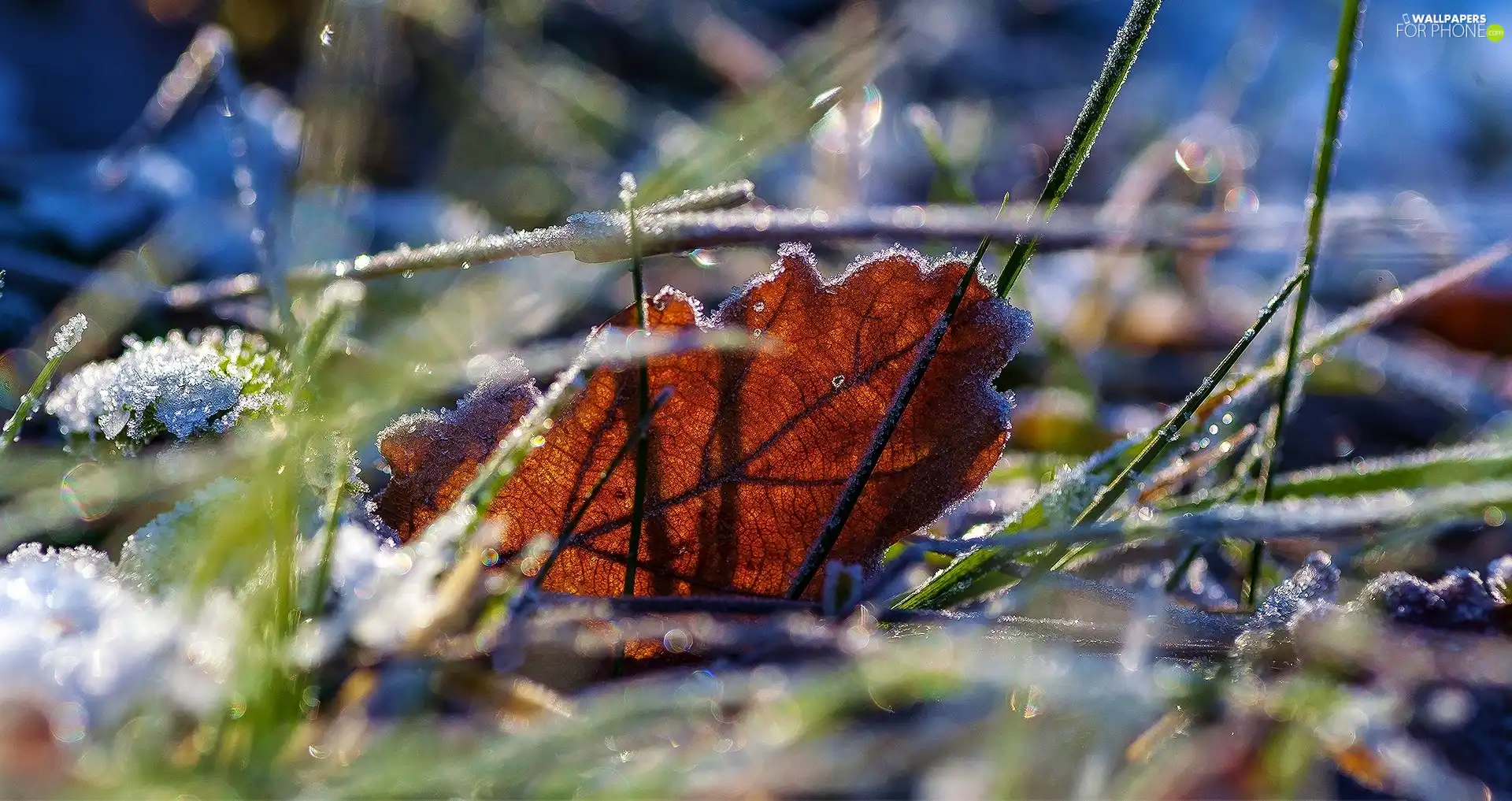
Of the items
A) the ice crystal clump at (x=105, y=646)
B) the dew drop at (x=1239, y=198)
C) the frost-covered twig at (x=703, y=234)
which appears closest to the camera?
the ice crystal clump at (x=105, y=646)

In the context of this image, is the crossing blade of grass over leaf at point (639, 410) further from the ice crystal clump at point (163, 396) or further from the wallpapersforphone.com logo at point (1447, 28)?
the wallpapersforphone.com logo at point (1447, 28)

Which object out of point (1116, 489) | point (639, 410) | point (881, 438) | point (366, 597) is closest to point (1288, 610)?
point (1116, 489)

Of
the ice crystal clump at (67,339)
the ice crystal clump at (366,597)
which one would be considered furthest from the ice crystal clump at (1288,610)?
the ice crystal clump at (67,339)

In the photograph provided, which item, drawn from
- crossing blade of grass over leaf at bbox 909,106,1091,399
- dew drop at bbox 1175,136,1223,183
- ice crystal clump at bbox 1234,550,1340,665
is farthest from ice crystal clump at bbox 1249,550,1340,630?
dew drop at bbox 1175,136,1223,183

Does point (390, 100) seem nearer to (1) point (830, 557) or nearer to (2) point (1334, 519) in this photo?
(1) point (830, 557)

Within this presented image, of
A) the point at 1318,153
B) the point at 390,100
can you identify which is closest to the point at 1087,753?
the point at 1318,153
